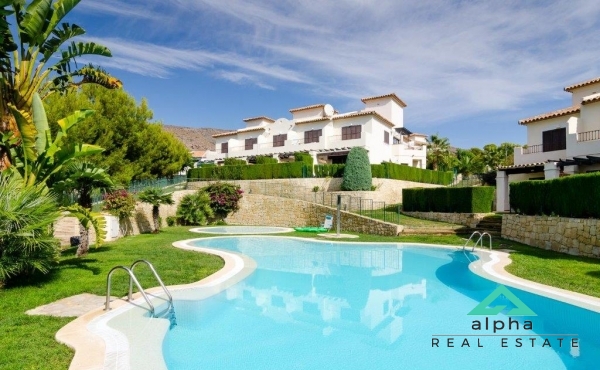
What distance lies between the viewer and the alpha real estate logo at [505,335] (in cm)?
602

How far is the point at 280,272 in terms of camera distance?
11.5 meters

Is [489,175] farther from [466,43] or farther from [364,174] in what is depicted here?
[466,43]

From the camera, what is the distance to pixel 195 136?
404 ft

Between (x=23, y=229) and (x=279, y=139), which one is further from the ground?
(x=279, y=139)

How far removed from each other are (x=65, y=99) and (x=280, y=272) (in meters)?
24.6

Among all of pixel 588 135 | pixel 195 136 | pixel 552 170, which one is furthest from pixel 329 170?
pixel 195 136

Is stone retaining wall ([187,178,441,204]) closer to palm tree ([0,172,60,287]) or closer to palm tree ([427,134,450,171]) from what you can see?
palm tree ([427,134,450,171])

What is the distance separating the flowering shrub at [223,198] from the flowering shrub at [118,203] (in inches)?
389

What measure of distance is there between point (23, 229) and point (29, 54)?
519 cm

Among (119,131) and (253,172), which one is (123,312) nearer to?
(119,131)

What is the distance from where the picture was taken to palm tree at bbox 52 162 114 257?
31.3 feet

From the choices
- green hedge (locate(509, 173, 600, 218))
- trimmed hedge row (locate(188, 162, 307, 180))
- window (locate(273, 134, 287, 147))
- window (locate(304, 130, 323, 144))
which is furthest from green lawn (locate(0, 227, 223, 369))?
window (locate(273, 134, 287, 147))

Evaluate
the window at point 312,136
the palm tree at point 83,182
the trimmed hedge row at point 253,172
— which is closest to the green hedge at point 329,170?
the trimmed hedge row at point 253,172

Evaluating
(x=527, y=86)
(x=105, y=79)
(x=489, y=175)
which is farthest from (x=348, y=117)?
(x=105, y=79)
